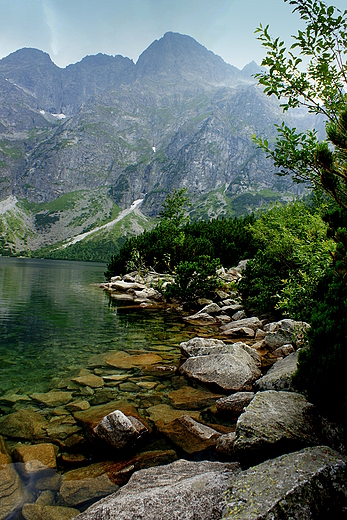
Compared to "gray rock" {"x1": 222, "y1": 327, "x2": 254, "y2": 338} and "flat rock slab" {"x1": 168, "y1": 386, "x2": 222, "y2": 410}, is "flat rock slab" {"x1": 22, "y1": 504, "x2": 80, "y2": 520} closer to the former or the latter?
"flat rock slab" {"x1": 168, "y1": 386, "x2": 222, "y2": 410}

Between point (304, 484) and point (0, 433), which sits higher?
point (304, 484)

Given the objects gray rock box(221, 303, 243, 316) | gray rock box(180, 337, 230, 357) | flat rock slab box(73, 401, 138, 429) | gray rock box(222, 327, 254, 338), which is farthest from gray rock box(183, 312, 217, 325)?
flat rock slab box(73, 401, 138, 429)

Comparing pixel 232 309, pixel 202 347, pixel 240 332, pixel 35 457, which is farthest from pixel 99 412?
pixel 232 309

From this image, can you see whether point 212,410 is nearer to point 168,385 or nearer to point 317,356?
point 168,385

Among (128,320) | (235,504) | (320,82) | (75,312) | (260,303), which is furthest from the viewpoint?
(75,312)

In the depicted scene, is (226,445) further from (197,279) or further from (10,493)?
(197,279)

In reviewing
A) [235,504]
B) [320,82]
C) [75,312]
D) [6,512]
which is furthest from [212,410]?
[75,312]

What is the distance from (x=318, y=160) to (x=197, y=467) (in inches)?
202

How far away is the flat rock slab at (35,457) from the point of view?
5.29 m

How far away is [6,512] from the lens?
4316mm

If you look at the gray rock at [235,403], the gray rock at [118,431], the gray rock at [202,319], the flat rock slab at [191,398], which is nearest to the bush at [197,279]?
the gray rock at [202,319]

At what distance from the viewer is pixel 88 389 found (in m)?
8.82

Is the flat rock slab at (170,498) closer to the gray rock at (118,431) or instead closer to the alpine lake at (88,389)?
the alpine lake at (88,389)

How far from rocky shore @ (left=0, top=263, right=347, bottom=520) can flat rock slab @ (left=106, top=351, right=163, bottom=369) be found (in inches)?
28.3
